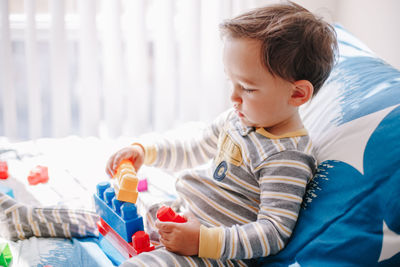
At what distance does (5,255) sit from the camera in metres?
0.82

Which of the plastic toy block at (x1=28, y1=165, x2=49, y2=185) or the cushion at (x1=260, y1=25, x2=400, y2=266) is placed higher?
the cushion at (x1=260, y1=25, x2=400, y2=266)

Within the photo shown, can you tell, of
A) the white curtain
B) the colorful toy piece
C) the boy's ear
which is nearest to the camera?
the boy's ear

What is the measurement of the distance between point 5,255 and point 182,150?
0.46m

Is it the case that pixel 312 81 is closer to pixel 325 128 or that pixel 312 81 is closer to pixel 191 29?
pixel 325 128

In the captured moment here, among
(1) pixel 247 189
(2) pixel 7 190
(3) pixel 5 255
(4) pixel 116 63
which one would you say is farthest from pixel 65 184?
(1) pixel 247 189

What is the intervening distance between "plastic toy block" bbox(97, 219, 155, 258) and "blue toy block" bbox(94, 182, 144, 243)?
0.04 feet

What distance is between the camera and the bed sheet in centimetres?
85

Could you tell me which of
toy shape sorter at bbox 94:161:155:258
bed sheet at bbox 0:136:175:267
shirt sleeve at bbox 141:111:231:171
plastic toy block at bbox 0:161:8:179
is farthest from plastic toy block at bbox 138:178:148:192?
plastic toy block at bbox 0:161:8:179

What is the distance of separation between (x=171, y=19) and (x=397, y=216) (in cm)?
115

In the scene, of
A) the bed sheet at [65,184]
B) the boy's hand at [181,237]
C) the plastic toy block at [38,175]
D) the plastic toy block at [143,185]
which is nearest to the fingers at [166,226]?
the boy's hand at [181,237]

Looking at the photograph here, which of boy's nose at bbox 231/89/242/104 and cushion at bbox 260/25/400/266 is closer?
cushion at bbox 260/25/400/266

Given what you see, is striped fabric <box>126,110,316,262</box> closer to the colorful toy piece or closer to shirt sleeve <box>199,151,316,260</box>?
shirt sleeve <box>199,151,316,260</box>

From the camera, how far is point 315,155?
820mm

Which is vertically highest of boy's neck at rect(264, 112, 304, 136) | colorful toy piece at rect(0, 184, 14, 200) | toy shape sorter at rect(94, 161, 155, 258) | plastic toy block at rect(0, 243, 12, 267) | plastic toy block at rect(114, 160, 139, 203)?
boy's neck at rect(264, 112, 304, 136)
